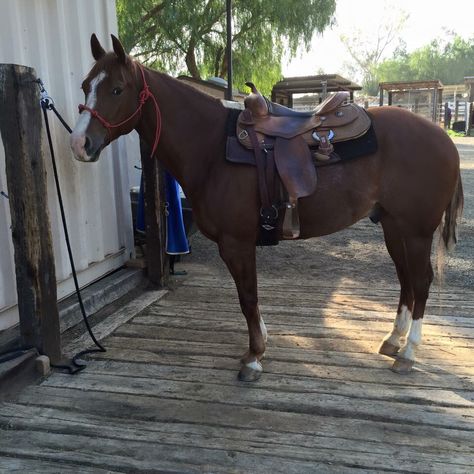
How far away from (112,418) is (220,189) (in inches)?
51.0

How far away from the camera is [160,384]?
2555mm

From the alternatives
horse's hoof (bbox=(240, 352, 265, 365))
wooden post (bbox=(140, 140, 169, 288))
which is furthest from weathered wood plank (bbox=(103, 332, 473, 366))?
wooden post (bbox=(140, 140, 169, 288))

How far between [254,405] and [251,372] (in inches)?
11.1

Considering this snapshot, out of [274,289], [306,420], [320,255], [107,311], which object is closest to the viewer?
[306,420]

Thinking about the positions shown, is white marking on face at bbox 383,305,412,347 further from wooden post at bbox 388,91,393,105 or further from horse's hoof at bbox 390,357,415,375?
wooden post at bbox 388,91,393,105

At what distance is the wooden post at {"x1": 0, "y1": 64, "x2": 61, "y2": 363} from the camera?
92.4 inches

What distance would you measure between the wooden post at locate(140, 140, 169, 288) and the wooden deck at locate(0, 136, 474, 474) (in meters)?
0.48

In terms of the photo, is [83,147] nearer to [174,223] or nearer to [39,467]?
[39,467]

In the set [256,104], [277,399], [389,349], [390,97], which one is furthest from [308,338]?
[390,97]

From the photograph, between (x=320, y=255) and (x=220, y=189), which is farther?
(x=320, y=255)

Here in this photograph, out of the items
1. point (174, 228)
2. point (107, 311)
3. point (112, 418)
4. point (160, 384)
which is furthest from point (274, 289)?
point (112, 418)

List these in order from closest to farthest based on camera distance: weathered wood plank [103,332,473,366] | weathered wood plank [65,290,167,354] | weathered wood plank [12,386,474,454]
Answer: weathered wood plank [12,386,474,454], weathered wood plank [103,332,473,366], weathered wood plank [65,290,167,354]

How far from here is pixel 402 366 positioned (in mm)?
2633

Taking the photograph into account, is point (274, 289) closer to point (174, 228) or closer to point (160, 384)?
point (174, 228)
